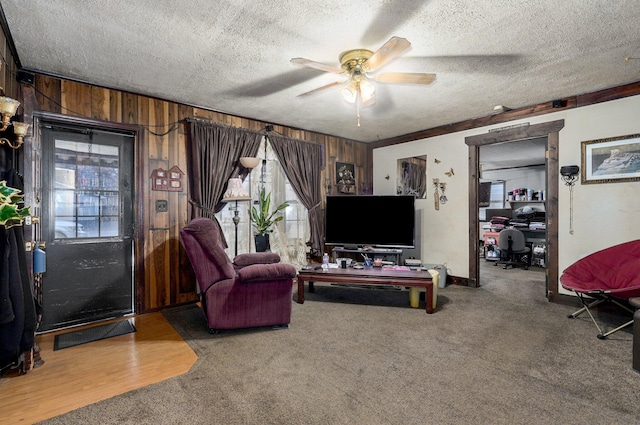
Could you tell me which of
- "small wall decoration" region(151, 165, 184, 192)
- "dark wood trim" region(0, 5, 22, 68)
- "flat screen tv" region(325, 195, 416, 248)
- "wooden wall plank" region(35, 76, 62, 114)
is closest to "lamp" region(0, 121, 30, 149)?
"dark wood trim" region(0, 5, 22, 68)

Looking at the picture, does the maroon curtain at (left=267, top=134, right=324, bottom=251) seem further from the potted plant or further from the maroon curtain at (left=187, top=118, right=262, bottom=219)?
the maroon curtain at (left=187, top=118, right=262, bottom=219)

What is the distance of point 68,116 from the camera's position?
3.03m

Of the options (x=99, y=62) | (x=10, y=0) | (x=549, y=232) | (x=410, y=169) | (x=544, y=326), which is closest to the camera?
(x=10, y=0)

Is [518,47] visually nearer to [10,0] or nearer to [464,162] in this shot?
[464,162]

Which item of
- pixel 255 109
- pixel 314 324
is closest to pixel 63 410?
pixel 314 324

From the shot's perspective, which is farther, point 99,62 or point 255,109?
point 255,109

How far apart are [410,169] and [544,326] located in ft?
10.4

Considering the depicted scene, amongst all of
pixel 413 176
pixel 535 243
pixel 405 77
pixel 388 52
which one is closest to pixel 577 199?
pixel 413 176

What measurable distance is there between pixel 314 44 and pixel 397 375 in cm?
260

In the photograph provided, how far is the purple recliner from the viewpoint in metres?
2.78

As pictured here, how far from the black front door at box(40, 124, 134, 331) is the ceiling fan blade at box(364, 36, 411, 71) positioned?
111 inches

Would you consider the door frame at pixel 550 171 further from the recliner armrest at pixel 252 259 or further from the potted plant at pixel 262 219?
the recliner armrest at pixel 252 259

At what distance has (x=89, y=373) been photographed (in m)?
2.19

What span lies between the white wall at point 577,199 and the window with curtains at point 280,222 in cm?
229
